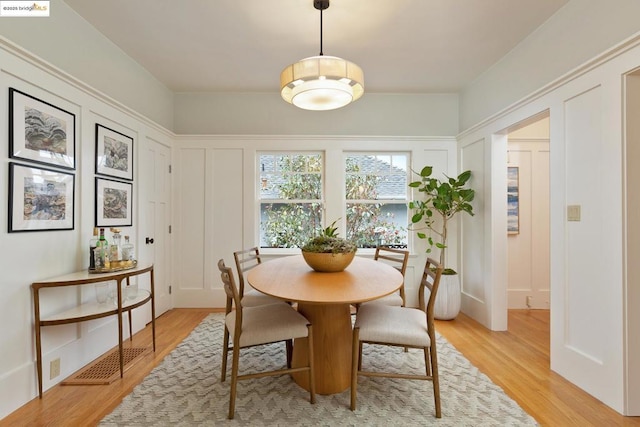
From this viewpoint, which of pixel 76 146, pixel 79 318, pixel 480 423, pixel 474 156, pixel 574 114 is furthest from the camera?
pixel 474 156

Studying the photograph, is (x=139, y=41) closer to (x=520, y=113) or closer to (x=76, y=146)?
(x=76, y=146)

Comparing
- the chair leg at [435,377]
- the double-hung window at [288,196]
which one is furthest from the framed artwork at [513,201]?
the chair leg at [435,377]

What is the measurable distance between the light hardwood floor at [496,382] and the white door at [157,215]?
55 cm

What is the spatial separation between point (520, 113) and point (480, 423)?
8.23 ft

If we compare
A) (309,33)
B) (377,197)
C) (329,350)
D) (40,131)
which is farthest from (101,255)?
(377,197)

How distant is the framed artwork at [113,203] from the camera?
255 centimetres

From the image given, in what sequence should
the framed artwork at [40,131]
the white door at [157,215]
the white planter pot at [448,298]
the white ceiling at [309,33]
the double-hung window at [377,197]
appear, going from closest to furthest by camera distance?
the framed artwork at [40,131] → the white ceiling at [309,33] → the white door at [157,215] → the white planter pot at [448,298] → the double-hung window at [377,197]

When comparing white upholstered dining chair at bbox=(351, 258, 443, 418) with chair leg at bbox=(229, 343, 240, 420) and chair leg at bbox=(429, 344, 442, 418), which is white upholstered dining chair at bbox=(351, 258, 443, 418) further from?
chair leg at bbox=(229, 343, 240, 420)

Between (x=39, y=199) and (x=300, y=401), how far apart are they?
7.17 feet

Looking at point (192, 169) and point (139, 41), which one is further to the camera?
point (192, 169)

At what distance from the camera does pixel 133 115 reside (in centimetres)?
296

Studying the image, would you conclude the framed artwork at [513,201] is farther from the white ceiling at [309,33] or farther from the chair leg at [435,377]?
the chair leg at [435,377]

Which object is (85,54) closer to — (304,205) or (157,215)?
(157,215)

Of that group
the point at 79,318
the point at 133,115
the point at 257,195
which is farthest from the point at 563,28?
the point at 79,318
